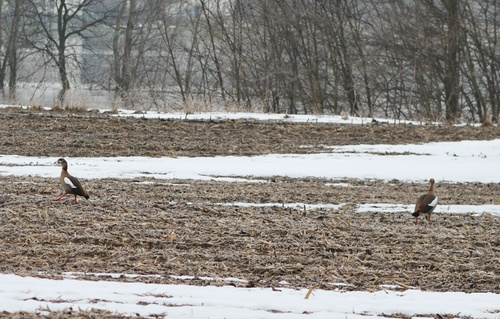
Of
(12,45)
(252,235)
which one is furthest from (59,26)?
(252,235)

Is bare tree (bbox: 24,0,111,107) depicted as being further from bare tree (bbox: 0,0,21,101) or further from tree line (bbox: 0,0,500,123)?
tree line (bbox: 0,0,500,123)

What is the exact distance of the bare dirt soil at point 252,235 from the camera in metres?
6.24

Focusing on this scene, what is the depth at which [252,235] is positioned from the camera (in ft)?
25.5

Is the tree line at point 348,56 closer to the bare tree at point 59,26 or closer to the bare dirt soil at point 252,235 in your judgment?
the bare tree at point 59,26

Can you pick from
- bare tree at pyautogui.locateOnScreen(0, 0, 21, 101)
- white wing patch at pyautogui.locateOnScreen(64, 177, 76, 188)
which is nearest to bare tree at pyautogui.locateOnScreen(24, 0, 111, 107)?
bare tree at pyautogui.locateOnScreen(0, 0, 21, 101)

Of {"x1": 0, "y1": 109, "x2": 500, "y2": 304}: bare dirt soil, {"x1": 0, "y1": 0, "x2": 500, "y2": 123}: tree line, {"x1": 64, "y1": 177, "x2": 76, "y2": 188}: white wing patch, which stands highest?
{"x1": 0, "y1": 0, "x2": 500, "y2": 123}: tree line

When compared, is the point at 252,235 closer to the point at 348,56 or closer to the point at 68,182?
the point at 68,182

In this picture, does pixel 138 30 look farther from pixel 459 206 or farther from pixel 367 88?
pixel 459 206

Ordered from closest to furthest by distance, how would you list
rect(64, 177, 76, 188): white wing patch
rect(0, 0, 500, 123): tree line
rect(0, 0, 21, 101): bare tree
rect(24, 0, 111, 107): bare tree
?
rect(64, 177, 76, 188): white wing patch, rect(0, 0, 500, 123): tree line, rect(0, 0, 21, 101): bare tree, rect(24, 0, 111, 107): bare tree

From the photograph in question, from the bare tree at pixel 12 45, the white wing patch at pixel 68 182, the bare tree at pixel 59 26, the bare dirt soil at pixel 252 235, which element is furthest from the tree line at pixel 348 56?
the white wing patch at pixel 68 182

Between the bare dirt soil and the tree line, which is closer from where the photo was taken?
the bare dirt soil

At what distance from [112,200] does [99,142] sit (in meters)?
7.42

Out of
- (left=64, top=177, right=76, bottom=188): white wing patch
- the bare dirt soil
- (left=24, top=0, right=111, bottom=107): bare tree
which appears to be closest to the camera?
the bare dirt soil

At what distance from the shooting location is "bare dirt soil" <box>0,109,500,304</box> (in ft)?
20.5
